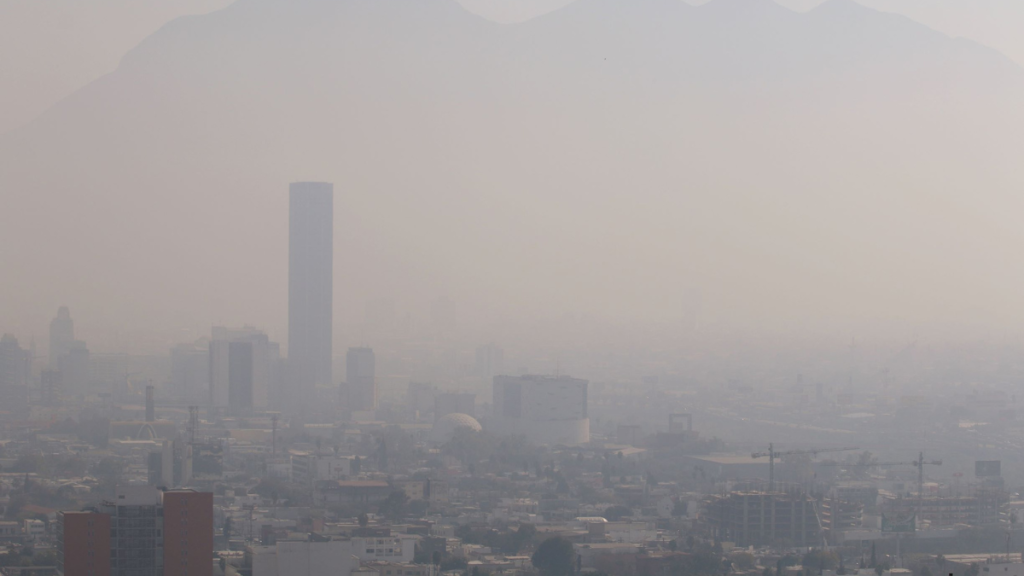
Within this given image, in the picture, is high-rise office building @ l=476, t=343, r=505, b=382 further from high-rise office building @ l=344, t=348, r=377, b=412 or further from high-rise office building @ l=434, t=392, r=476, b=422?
high-rise office building @ l=434, t=392, r=476, b=422

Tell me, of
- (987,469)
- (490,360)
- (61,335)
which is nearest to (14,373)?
(61,335)

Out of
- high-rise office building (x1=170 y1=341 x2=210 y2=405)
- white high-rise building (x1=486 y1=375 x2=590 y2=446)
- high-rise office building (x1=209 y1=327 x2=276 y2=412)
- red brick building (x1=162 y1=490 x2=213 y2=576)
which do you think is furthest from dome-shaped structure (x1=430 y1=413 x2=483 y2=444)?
red brick building (x1=162 y1=490 x2=213 y2=576)

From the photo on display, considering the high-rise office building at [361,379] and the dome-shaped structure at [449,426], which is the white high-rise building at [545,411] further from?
the high-rise office building at [361,379]

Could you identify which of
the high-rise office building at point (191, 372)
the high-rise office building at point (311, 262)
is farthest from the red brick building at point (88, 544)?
the high-rise office building at point (311, 262)

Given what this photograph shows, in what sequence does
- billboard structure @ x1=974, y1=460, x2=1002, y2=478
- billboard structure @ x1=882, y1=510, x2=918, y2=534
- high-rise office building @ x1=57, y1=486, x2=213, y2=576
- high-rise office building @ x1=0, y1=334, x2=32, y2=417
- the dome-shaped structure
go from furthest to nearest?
high-rise office building @ x1=0, y1=334, x2=32, y2=417, the dome-shaped structure, billboard structure @ x1=974, y1=460, x2=1002, y2=478, billboard structure @ x1=882, y1=510, x2=918, y2=534, high-rise office building @ x1=57, y1=486, x2=213, y2=576

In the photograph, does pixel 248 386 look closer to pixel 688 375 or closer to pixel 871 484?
pixel 688 375

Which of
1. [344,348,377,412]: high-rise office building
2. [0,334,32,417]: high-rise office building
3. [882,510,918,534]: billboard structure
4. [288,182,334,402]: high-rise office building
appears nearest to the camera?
[882,510,918,534]: billboard structure
